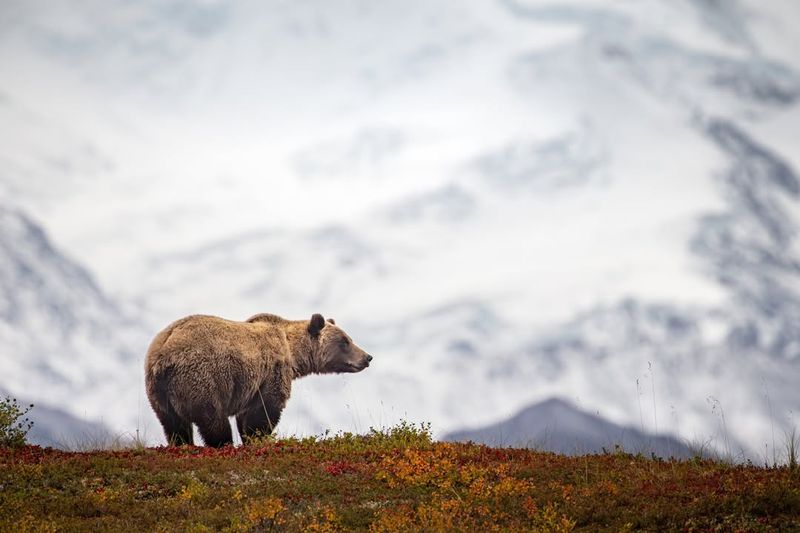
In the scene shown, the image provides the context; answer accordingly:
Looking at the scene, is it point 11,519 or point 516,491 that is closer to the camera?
point 11,519

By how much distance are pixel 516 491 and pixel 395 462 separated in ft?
10.8

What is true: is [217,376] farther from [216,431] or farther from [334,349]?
[334,349]

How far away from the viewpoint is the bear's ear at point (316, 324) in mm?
24169

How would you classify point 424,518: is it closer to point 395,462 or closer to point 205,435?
point 395,462

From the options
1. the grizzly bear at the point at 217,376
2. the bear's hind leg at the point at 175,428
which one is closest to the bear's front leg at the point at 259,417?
the grizzly bear at the point at 217,376

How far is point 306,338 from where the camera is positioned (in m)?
24.3

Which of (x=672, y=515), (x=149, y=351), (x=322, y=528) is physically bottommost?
(x=672, y=515)

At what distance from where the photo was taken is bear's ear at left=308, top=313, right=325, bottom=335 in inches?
952

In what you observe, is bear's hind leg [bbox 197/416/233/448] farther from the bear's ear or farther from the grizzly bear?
the bear's ear

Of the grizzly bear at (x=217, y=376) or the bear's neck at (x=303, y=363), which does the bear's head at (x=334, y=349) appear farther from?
the grizzly bear at (x=217, y=376)

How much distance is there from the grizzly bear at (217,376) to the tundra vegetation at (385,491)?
4.22 feet

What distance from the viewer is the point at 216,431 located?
1972cm

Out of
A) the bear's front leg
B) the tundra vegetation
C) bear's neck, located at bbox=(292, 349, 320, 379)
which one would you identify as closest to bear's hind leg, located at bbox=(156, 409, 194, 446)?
the tundra vegetation

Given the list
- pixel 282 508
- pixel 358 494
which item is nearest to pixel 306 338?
pixel 358 494
